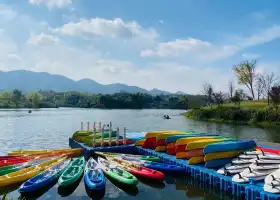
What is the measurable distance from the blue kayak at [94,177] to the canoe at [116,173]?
1.79ft

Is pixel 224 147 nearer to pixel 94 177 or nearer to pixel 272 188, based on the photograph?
pixel 272 188

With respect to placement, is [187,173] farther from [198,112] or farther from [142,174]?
[198,112]

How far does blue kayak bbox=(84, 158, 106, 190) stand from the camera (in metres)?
15.4

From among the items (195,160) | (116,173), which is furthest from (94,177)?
(195,160)

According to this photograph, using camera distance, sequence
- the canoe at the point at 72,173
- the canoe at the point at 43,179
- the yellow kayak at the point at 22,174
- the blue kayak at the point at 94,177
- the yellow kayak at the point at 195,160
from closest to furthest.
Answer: the canoe at the point at 43,179
the blue kayak at the point at 94,177
the canoe at the point at 72,173
the yellow kayak at the point at 22,174
the yellow kayak at the point at 195,160

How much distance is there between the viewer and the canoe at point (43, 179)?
15146 mm

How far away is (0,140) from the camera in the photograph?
139 ft

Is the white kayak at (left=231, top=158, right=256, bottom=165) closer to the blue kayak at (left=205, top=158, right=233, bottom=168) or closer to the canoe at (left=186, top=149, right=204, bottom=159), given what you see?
the blue kayak at (left=205, top=158, right=233, bottom=168)

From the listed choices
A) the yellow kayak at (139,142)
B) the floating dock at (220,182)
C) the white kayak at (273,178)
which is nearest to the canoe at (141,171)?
the floating dock at (220,182)

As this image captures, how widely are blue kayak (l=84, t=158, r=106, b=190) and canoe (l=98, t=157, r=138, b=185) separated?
547 millimetres

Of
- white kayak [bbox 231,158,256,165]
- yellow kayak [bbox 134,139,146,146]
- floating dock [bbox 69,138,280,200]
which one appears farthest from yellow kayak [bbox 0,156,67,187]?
white kayak [bbox 231,158,256,165]

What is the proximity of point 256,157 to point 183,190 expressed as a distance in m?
4.74

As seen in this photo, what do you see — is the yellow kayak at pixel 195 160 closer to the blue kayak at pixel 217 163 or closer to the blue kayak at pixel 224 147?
the blue kayak at pixel 217 163

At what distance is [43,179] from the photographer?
1633 centimetres
